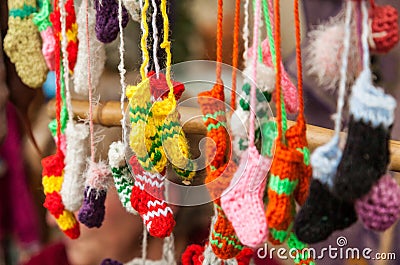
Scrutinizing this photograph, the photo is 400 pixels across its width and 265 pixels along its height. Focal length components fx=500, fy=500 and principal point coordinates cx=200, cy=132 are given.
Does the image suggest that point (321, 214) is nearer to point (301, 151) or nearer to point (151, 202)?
point (301, 151)

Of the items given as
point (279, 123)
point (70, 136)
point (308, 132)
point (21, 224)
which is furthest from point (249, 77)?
point (21, 224)

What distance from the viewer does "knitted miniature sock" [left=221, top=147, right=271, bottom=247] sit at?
451mm

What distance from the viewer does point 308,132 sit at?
1.92ft

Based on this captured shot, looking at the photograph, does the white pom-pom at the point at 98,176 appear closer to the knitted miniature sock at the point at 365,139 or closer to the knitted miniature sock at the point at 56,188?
the knitted miniature sock at the point at 56,188

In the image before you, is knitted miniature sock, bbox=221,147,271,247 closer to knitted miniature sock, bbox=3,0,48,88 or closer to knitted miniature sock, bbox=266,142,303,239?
knitted miniature sock, bbox=266,142,303,239

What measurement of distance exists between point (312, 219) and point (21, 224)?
3.30ft

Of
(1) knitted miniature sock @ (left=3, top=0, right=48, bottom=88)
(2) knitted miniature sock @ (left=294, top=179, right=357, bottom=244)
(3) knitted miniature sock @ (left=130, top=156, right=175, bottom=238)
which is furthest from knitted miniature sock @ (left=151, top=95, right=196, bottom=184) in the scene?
(1) knitted miniature sock @ (left=3, top=0, right=48, bottom=88)

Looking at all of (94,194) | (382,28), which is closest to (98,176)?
(94,194)

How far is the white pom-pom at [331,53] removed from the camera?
17.7 inches

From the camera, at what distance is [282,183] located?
0.44m

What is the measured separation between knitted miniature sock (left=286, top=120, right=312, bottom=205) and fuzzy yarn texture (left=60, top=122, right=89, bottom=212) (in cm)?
27

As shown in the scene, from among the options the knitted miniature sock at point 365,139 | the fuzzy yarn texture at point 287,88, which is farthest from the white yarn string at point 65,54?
the knitted miniature sock at point 365,139

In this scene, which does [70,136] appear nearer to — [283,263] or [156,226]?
[156,226]

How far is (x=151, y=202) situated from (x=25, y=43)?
0.98ft
